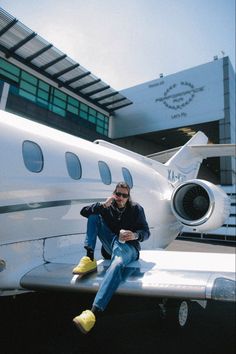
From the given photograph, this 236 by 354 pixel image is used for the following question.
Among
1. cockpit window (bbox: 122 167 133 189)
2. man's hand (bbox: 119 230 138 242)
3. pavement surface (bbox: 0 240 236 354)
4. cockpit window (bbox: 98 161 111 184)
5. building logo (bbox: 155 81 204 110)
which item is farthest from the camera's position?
building logo (bbox: 155 81 204 110)

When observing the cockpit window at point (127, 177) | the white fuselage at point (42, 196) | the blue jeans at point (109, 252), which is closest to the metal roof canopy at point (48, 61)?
the cockpit window at point (127, 177)

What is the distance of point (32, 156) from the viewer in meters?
4.01

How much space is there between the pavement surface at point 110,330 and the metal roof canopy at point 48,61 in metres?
15.5

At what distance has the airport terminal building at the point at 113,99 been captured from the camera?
18516mm

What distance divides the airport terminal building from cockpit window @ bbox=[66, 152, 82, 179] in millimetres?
12036

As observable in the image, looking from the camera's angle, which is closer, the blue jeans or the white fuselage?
the blue jeans

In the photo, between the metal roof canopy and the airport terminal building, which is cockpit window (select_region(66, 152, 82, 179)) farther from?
the metal roof canopy

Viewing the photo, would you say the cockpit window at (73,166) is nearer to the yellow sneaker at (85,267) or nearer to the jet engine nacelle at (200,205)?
the yellow sneaker at (85,267)

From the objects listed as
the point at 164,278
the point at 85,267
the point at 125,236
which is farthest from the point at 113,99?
the point at 164,278

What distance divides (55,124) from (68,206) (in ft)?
56.0

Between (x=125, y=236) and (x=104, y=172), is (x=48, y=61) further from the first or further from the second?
(x=125, y=236)

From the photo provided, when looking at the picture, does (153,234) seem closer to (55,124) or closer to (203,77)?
(55,124)

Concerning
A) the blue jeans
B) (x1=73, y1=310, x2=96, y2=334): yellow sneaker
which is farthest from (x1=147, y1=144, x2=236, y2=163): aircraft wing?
(x1=73, y1=310, x2=96, y2=334): yellow sneaker

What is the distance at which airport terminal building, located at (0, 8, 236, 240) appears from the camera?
18.5m
